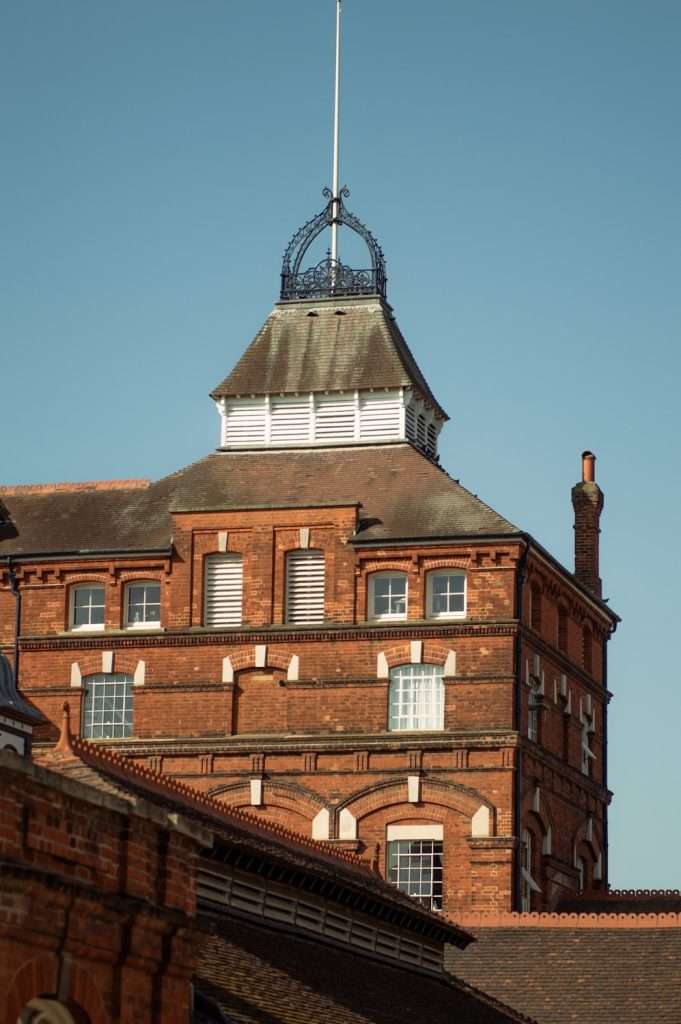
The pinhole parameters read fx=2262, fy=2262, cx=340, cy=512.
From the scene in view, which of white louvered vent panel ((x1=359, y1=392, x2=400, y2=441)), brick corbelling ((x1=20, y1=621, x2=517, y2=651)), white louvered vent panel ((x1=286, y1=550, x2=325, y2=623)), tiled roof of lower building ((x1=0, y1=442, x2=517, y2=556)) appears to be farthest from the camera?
white louvered vent panel ((x1=359, y1=392, x2=400, y2=441))

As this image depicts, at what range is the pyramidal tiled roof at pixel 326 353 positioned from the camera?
6144cm

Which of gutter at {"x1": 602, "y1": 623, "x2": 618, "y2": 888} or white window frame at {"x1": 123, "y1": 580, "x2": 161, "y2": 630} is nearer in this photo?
white window frame at {"x1": 123, "y1": 580, "x2": 161, "y2": 630}

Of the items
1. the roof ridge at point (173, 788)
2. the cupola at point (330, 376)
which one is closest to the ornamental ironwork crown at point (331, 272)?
the cupola at point (330, 376)

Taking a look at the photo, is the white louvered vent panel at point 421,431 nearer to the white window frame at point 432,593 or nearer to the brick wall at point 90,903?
the white window frame at point 432,593

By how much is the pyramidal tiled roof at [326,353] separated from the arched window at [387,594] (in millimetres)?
6369

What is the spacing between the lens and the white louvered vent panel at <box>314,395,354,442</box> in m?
61.1

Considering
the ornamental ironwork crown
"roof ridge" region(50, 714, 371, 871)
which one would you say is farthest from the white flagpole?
"roof ridge" region(50, 714, 371, 871)

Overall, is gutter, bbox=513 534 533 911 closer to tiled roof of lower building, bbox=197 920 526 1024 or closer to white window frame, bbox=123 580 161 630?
white window frame, bbox=123 580 161 630

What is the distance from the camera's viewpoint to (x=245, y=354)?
63250 millimetres

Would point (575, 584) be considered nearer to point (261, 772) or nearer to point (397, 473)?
point (397, 473)

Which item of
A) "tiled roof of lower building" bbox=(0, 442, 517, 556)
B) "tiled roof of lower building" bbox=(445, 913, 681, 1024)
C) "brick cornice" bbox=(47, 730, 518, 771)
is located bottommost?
"tiled roof of lower building" bbox=(445, 913, 681, 1024)

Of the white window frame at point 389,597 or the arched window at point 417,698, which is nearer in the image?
the arched window at point 417,698

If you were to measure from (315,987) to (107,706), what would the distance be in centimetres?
2878

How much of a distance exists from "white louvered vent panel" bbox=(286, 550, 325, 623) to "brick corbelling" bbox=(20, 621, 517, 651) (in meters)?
0.54
